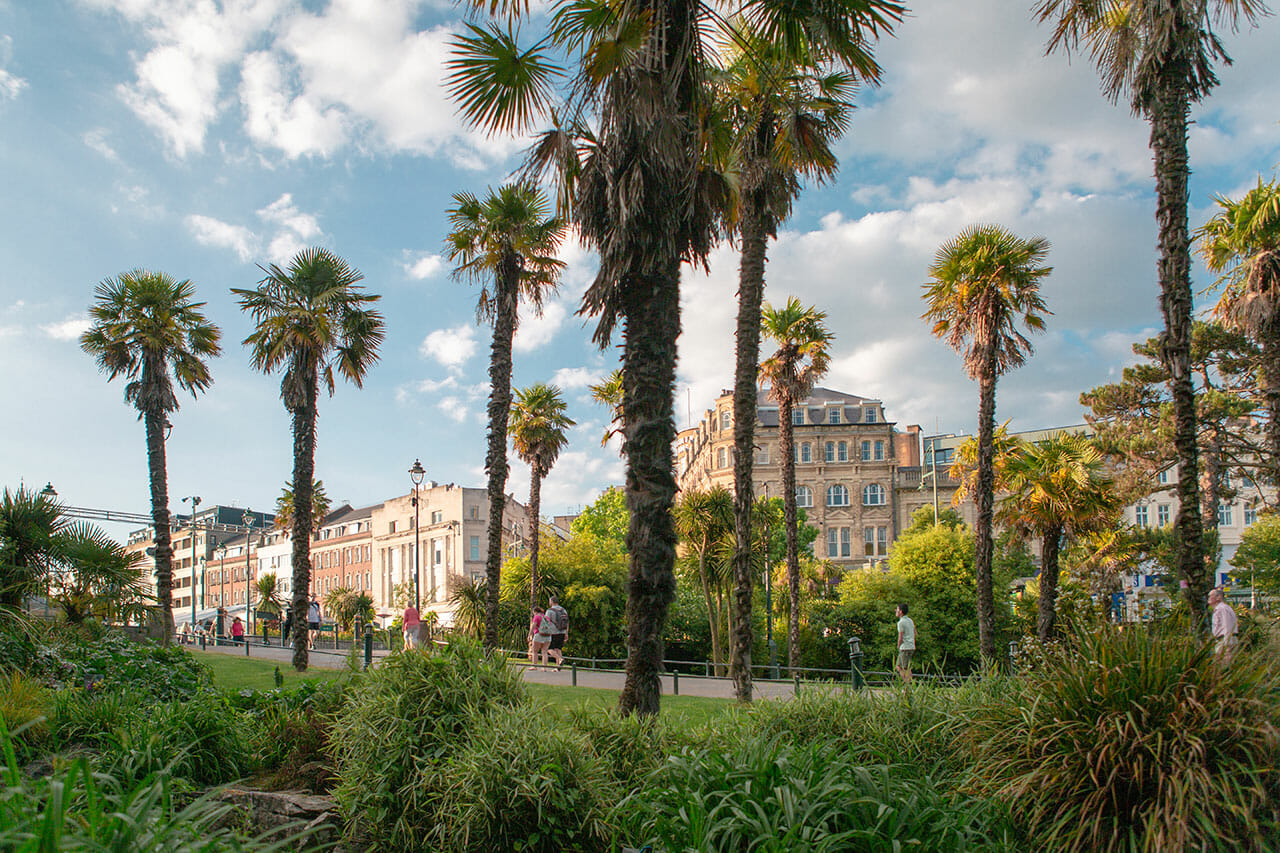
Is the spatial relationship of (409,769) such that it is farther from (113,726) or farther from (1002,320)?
(1002,320)

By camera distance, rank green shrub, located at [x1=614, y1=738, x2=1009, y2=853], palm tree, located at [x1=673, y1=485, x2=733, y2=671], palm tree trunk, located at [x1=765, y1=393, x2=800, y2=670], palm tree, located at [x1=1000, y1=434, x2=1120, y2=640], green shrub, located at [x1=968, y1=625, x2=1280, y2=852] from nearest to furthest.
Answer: green shrub, located at [x1=968, y1=625, x2=1280, y2=852], green shrub, located at [x1=614, y1=738, x2=1009, y2=853], palm tree, located at [x1=1000, y1=434, x2=1120, y2=640], palm tree trunk, located at [x1=765, y1=393, x2=800, y2=670], palm tree, located at [x1=673, y1=485, x2=733, y2=671]

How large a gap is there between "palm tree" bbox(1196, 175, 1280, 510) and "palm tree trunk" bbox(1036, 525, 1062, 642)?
6523 millimetres

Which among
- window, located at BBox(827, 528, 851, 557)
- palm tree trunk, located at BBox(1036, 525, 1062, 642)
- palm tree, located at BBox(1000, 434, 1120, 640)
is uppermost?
palm tree, located at BBox(1000, 434, 1120, 640)

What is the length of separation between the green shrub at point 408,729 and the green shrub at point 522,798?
8.6 inches

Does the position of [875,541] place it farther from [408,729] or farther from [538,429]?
[408,729]

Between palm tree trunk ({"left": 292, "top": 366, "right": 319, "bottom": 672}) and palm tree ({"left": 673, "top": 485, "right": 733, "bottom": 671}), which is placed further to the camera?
palm tree ({"left": 673, "top": 485, "right": 733, "bottom": 671})

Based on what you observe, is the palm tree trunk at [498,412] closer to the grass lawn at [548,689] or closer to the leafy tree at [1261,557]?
the grass lawn at [548,689]

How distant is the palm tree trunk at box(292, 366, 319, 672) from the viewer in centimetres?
2170

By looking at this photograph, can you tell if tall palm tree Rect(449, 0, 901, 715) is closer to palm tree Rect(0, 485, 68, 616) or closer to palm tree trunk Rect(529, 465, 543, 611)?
palm tree Rect(0, 485, 68, 616)

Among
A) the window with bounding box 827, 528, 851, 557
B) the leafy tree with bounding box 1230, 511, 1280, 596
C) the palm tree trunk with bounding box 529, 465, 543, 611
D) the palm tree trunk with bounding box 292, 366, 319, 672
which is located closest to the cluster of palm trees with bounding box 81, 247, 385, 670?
the palm tree trunk with bounding box 292, 366, 319, 672

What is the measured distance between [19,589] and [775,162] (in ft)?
48.2

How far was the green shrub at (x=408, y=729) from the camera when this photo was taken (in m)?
6.07

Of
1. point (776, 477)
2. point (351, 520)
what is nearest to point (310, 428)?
point (776, 477)

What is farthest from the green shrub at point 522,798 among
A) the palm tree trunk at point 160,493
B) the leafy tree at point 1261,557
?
the leafy tree at point 1261,557
